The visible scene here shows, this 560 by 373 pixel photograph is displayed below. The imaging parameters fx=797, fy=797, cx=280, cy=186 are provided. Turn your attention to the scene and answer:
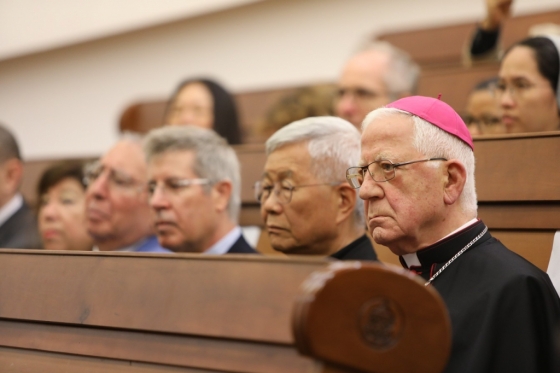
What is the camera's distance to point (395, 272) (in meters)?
1.45

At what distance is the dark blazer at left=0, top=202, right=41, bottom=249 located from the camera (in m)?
3.94

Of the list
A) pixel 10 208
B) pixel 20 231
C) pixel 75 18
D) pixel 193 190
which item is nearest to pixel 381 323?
pixel 193 190

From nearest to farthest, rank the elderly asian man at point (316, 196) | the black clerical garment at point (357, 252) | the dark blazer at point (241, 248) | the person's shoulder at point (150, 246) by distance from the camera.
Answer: the black clerical garment at point (357, 252) < the elderly asian man at point (316, 196) < the dark blazer at point (241, 248) < the person's shoulder at point (150, 246)

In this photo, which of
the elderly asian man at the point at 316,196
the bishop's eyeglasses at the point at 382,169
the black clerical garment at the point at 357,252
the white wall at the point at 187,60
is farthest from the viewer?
the white wall at the point at 187,60

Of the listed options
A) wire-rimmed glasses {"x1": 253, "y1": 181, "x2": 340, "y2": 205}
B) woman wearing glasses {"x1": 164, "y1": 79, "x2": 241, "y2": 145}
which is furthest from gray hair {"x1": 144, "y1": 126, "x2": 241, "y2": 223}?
woman wearing glasses {"x1": 164, "y1": 79, "x2": 241, "y2": 145}

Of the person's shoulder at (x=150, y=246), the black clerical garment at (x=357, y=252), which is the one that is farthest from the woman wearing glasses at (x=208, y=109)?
the black clerical garment at (x=357, y=252)

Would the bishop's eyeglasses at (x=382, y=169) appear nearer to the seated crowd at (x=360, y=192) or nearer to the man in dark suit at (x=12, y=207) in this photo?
the seated crowd at (x=360, y=192)

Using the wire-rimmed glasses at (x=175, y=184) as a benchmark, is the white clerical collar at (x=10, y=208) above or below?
below

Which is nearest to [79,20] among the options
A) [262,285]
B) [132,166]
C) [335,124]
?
[132,166]

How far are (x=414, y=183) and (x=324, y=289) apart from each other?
2.53 ft

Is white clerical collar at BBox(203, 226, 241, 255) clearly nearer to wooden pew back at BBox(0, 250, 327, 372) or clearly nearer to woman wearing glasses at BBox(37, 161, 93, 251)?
woman wearing glasses at BBox(37, 161, 93, 251)

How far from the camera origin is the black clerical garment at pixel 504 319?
186 centimetres

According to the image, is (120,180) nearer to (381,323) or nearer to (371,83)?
(371,83)

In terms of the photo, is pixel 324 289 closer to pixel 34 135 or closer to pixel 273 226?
pixel 273 226
